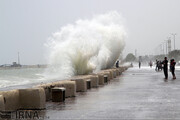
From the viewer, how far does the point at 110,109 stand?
9.54 m

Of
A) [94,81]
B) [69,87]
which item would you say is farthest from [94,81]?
[69,87]

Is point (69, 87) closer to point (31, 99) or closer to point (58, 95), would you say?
point (58, 95)

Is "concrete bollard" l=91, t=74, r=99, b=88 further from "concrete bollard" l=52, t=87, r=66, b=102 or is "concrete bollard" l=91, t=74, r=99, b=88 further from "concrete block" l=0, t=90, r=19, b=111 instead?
"concrete block" l=0, t=90, r=19, b=111

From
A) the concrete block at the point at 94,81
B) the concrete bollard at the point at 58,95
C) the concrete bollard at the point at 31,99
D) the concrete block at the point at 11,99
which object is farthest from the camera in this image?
the concrete block at the point at 94,81

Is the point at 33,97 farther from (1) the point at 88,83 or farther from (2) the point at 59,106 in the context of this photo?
(1) the point at 88,83

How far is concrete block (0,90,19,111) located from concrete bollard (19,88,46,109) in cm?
18

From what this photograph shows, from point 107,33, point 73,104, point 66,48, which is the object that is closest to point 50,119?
point 73,104

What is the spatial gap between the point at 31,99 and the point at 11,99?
0.70m

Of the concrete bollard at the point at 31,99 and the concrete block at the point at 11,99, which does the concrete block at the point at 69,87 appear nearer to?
the concrete bollard at the point at 31,99

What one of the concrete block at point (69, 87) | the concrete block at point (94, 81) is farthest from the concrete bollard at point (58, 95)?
the concrete block at point (94, 81)

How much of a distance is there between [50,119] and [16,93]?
2.14m

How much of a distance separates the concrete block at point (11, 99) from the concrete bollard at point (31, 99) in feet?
0.60

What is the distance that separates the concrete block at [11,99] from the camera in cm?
910

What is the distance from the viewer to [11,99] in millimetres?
9469
